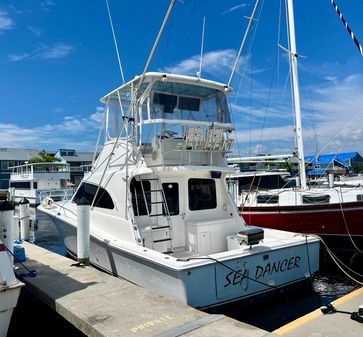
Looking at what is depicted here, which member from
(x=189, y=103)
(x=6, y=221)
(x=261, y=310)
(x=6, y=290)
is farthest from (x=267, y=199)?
(x=6, y=290)

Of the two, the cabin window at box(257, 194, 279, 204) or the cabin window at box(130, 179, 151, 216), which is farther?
the cabin window at box(257, 194, 279, 204)

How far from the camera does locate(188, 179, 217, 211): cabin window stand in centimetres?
739

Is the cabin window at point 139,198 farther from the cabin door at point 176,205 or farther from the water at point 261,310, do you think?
the water at point 261,310

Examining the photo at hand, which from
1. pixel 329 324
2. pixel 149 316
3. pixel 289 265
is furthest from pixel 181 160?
pixel 329 324

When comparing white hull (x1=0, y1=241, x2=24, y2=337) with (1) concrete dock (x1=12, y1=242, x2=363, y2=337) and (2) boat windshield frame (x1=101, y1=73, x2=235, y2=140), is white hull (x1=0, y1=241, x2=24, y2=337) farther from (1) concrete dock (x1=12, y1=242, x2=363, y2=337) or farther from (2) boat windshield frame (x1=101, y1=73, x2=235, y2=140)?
(2) boat windshield frame (x1=101, y1=73, x2=235, y2=140)

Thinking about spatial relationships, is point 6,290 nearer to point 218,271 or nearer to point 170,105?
point 218,271

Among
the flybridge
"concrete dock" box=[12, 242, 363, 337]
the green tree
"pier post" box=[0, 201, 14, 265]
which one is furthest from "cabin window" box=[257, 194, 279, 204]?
the green tree

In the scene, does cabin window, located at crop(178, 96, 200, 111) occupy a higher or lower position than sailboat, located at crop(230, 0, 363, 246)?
higher

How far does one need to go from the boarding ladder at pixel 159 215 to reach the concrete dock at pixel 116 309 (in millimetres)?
1354

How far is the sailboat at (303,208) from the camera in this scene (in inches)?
431

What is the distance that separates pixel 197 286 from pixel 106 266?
2557 millimetres

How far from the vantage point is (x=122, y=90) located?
7.88 m

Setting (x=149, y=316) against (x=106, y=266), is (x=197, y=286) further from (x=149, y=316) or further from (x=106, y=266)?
(x=106, y=266)

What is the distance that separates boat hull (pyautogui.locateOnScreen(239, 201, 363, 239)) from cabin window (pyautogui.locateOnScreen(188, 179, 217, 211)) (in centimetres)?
531
